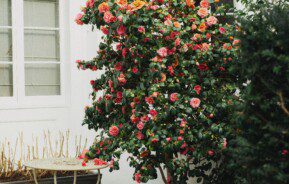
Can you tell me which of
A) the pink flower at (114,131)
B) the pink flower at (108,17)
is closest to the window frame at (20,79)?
the pink flower at (114,131)

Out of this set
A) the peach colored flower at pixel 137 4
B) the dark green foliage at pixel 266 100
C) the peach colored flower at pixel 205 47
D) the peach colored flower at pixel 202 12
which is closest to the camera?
the dark green foliage at pixel 266 100

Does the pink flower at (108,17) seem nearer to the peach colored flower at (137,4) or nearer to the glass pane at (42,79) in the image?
the peach colored flower at (137,4)

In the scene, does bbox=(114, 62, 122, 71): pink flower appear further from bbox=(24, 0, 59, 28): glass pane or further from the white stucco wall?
bbox=(24, 0, 59, 28): glass pane

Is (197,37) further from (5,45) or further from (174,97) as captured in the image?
(5,45)

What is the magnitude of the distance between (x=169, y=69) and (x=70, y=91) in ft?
8.02

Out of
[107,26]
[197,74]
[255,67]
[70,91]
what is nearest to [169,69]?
[197,74]

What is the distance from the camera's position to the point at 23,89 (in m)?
6.61

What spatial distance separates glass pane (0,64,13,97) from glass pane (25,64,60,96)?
19 centimetres

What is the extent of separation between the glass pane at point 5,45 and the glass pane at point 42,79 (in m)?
0.26

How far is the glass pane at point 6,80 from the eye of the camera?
655 centimetres

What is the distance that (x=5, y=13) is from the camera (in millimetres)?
6625

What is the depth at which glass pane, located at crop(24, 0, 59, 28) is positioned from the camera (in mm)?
6777

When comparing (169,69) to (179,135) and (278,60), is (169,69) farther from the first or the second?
(278,60)

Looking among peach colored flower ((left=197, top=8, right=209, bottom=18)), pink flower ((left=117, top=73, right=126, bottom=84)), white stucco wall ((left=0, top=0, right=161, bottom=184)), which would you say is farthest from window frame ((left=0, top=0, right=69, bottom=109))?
peach colored flower ((left=197, top=8, right=209, bottom=18))
